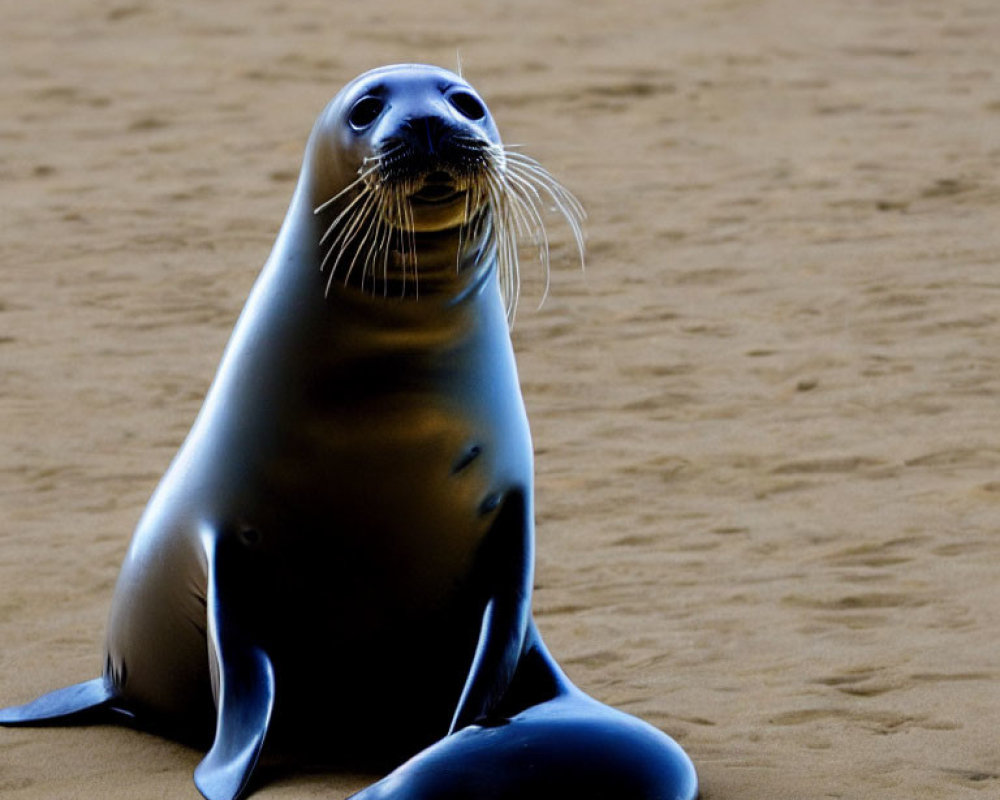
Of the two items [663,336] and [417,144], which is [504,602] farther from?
[663,336]

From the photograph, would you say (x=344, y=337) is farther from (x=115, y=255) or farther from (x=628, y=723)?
(x=115, y=255)

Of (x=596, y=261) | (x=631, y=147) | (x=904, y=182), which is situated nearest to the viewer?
(x=596, y=261)

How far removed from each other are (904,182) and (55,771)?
681 centimetres

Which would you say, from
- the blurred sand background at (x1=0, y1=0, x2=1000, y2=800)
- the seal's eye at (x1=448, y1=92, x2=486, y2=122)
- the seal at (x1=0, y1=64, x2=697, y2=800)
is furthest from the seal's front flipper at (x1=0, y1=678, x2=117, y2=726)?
the seal's eye at (x1=448, y1=92, x2=486, y2=122)

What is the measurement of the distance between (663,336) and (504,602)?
4139 mm

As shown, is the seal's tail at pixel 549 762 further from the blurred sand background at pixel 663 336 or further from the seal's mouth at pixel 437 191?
the seal's mouth at pixel 437 191

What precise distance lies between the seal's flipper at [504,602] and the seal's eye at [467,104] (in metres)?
0.70

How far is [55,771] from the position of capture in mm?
4160

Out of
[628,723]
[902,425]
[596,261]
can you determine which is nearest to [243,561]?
[628,723]

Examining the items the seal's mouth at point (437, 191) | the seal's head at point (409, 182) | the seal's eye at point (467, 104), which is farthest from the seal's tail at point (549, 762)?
the seal's eye at point (467, 104)

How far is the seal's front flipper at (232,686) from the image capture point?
3.84m

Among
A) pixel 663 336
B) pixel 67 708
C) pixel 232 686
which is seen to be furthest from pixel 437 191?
pixel 663 336

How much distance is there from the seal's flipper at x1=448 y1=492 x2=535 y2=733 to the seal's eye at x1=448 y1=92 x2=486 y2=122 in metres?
0.70

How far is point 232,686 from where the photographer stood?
3.92 metres
